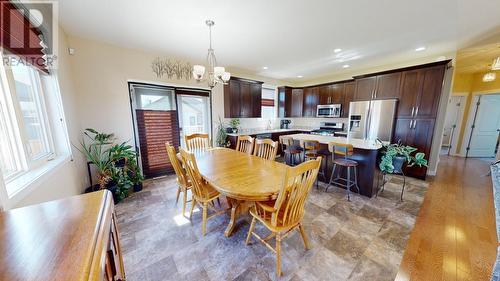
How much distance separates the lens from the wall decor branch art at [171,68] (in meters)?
3.42

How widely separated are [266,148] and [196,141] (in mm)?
1458

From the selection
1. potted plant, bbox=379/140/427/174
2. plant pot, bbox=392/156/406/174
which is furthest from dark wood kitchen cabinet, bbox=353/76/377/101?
plant pot, bbox=392/156/406/174

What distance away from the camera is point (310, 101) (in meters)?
5.60

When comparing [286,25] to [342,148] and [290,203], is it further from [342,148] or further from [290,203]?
[290,203]

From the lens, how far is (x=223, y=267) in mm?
1554

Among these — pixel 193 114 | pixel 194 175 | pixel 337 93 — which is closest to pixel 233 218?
pixel 194 175

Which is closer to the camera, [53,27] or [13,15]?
[13,15]

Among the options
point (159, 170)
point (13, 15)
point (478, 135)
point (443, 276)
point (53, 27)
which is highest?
point (53, 27)

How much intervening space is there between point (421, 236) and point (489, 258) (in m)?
0.47

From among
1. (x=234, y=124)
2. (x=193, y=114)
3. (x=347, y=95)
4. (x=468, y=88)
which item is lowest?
(x=234, y=124)

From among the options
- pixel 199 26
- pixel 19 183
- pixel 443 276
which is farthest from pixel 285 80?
pixel 19 183

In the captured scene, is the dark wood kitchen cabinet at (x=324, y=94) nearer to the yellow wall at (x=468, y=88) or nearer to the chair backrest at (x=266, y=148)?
the chair backrest at (x=266, y=148)

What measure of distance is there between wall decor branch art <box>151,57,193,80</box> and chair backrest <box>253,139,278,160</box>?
93.9 inches

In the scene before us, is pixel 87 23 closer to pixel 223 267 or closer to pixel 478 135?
pixel 223 267
